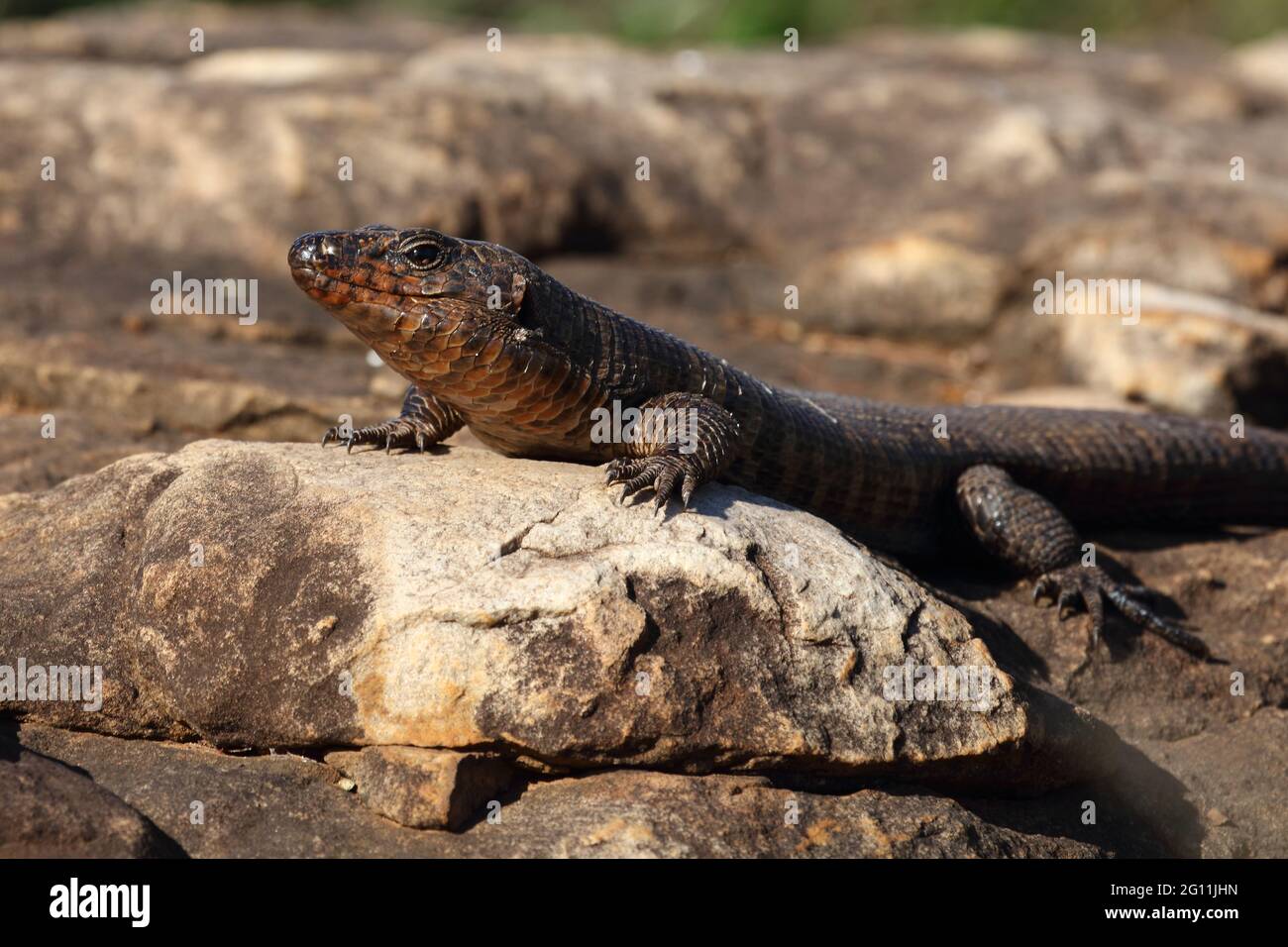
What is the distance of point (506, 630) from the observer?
17.8 feet

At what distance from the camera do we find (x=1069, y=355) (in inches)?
464

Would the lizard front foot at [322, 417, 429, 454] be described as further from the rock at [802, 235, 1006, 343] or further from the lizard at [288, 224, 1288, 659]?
the rock at [802, 235, 1006, 343]

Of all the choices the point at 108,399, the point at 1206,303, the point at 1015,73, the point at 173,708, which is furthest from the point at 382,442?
the point at 1015,73

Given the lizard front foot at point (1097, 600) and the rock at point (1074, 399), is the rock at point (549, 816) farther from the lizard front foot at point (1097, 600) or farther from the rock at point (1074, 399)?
the rock at point (1074, 399)

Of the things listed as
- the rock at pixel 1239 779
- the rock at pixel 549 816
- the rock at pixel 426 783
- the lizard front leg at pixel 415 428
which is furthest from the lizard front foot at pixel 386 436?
the rock at pixel 1239 779

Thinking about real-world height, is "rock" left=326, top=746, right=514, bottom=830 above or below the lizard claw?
below

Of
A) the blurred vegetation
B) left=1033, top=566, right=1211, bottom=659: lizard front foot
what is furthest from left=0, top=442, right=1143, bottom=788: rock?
the blurred vegetation

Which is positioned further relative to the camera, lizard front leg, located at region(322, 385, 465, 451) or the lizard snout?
lizard front leg, located at region(322, 385, 465, 451)

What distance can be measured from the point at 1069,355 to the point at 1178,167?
4.10 m

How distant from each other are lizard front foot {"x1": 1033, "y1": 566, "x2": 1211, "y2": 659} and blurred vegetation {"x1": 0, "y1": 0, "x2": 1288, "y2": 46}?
50.5ft

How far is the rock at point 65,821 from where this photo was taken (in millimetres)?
4934

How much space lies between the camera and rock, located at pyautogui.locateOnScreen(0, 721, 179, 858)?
4934 mm

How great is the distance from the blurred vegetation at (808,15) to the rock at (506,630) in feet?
54.6

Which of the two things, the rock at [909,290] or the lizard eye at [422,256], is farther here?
the rock at [909,290]
